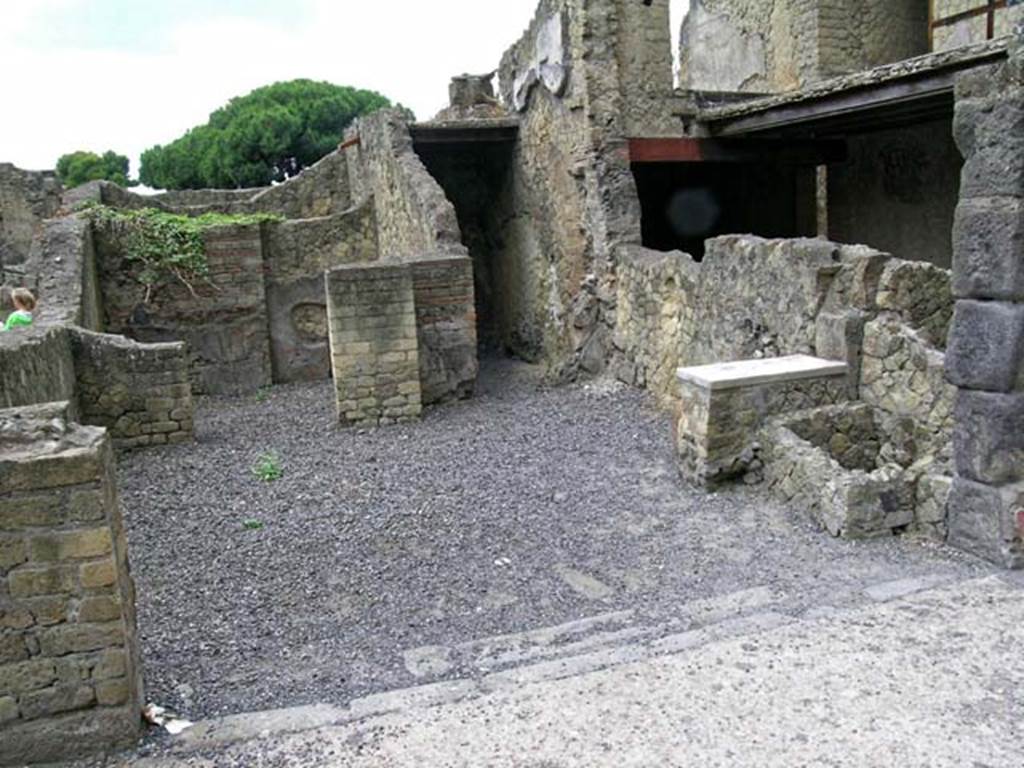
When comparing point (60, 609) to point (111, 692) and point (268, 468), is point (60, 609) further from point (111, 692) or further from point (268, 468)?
point (268, 468)

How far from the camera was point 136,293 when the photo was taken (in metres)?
10.5

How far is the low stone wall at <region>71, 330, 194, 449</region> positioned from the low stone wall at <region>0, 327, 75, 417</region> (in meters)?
0.22

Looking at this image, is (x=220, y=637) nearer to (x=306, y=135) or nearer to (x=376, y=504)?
(x=376, y=504)

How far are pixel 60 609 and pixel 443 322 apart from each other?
5912 mm

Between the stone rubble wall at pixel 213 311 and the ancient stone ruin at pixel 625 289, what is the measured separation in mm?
32

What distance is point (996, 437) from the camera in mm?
4527

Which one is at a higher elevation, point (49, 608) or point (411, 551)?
point (49, 608)

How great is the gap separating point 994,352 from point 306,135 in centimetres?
3310

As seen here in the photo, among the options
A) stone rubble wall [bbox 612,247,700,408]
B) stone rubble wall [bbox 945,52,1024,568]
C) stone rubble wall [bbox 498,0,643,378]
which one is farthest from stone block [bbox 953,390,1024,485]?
stone rubble wall [bbox 498,0,643,378]

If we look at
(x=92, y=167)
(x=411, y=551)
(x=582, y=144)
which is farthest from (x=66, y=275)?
(x=92, y=167)

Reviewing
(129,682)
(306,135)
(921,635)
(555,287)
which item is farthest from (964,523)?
(306,135)

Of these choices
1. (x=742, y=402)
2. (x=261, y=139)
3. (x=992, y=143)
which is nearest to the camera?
(x=992, y=143)

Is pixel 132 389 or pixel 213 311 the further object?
pixel 213 311

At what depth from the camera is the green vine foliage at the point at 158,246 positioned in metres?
10.4
